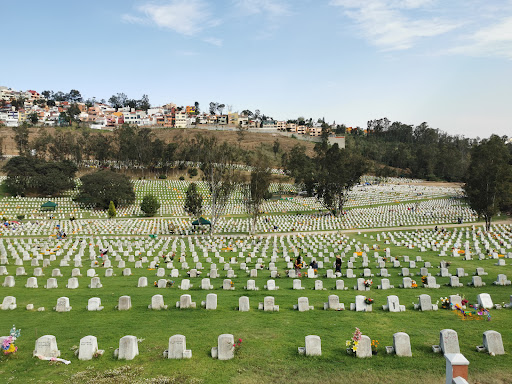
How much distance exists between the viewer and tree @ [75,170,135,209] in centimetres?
6191

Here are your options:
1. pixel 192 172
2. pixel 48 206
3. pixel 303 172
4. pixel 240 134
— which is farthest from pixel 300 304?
pixel 240 134

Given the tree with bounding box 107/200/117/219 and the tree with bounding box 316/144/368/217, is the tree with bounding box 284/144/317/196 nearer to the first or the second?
the tree with bounding box 316/144/368/217

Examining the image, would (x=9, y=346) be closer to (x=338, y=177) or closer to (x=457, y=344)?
(x=457, y=344)

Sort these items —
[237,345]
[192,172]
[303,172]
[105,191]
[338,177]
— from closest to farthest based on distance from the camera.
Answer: [237,345], [338,177], [105,191], [303,172], [192,172]

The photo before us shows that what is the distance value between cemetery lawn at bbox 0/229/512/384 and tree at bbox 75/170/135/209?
46.0 metres

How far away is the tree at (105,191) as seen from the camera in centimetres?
6191

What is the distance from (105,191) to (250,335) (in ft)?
186

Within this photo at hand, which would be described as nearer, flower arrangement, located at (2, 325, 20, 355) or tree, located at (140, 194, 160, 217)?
flower arrangement, located at (2, 325, 20, 355)

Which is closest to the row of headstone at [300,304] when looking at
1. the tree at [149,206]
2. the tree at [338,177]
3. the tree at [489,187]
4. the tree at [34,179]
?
the tree at [489,187]

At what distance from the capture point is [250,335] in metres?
11.2

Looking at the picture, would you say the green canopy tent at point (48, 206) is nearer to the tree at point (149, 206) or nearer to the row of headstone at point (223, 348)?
the tree at point (149, 206)

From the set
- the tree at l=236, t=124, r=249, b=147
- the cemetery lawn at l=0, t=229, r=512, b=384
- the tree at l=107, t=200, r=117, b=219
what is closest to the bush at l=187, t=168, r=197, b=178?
the tree at l=236, t=124, r=249, b=147

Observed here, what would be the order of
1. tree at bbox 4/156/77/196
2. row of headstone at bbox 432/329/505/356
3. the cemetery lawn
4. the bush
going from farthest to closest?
the bush
tree at bbox 4/156/77/196
row of headstone at bbox 432/329/505/356
the cemetery lawn

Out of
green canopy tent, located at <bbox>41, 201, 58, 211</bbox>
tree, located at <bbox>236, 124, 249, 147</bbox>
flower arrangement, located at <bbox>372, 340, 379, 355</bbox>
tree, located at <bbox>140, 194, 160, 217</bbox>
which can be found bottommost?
green canopy tent, located at <bbox>41, 201, 58, 211</bbox>
